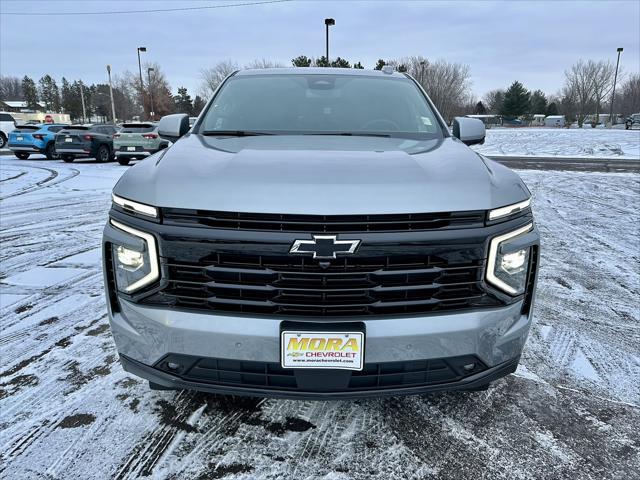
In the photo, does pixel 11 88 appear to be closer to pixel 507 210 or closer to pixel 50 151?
pixel 50 151

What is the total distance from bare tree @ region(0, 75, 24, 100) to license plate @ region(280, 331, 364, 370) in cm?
13114

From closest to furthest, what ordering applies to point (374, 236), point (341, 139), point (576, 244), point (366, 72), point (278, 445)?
point (374, 236) → point (278, 445) → point (341, 139) → point (366, 72) → point (576, 244)

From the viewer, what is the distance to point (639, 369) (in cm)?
275

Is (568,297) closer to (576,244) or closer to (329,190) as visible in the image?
(576,244)

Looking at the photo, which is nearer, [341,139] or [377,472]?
[377,472]

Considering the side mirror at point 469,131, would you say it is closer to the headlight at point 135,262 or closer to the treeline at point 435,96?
the headlight at point 135,262

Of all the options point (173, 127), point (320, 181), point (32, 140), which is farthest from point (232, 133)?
point (32, 140)

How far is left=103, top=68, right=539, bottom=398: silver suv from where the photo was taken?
1779mm

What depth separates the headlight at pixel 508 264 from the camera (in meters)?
1.88

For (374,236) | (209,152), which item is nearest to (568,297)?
(374,236)

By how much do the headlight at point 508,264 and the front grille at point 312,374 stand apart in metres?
0.34

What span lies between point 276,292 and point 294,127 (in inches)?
56.5

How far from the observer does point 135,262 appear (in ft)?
6.23

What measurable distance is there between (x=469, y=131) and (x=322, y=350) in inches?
86.3
